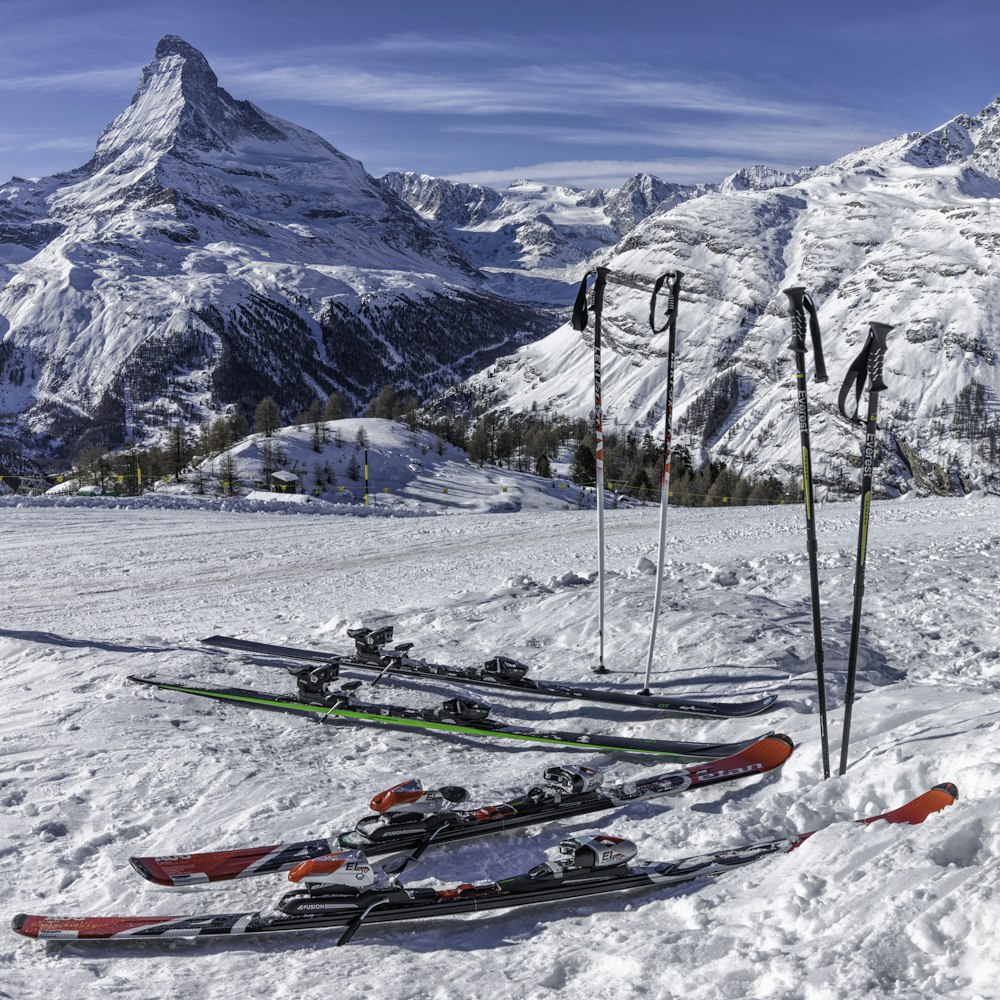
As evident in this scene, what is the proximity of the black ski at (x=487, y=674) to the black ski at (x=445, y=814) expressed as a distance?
2.26 meters

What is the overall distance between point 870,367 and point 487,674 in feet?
21.0

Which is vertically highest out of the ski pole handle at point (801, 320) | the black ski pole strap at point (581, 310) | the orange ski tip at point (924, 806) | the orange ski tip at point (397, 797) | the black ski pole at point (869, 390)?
the black ski pole strap at point (581, 310)

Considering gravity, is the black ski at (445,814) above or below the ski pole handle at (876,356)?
below

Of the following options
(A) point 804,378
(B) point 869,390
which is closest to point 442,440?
(A) point 804,378

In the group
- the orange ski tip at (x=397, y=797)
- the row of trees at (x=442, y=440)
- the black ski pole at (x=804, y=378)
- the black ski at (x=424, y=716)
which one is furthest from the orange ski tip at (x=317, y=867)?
the row of trees at (x=442, y=440)

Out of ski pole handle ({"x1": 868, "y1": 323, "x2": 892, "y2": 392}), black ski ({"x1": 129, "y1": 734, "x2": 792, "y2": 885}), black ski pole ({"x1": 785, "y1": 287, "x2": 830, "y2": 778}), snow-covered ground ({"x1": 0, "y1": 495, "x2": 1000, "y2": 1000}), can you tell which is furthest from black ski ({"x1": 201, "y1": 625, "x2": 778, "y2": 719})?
ski pole handle ({"x1": 868, "y1": 323, "x2": 892, "y2": 392})

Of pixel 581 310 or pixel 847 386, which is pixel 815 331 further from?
pixel 581 310

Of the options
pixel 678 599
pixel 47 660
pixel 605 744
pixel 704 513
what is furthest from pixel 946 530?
pixel 47 660

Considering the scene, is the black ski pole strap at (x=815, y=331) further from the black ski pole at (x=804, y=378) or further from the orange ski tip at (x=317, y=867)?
the orange ski tip at (x=317, y=867)

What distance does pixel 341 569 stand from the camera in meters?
19.7

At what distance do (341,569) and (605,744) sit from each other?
1178 cm

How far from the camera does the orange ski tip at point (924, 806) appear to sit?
5.75 meters

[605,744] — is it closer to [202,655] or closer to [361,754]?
[361,754]

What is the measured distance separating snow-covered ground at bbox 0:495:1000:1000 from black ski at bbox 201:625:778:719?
0.71 feet
